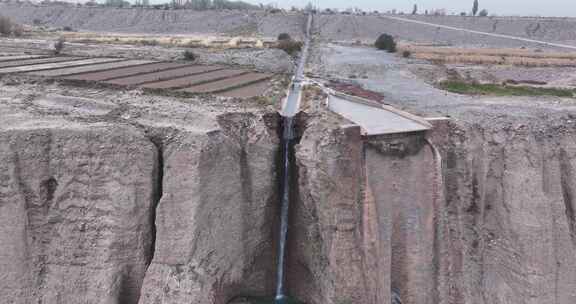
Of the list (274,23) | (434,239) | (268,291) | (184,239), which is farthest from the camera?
(274,23)

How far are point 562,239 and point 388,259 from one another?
7375 millimetres

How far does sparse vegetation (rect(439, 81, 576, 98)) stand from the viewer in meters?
26.0

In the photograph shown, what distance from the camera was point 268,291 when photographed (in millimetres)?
19453

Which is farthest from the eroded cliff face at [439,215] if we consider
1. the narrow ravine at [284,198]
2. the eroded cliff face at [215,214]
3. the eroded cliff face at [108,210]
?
the eroded cliff face at [108,210]

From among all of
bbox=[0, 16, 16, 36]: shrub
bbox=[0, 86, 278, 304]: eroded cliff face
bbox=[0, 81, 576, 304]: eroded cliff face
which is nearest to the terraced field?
bbox=[0, 81, 576, 304]: eroded cliff face

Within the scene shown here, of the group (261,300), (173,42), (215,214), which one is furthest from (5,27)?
(261,300)

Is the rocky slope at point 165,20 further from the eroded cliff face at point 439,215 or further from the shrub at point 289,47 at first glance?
the eroded cliff face at point 439,215

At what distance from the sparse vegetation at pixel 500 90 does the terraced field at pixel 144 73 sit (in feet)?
35.9

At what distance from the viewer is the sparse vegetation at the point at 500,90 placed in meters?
26.0

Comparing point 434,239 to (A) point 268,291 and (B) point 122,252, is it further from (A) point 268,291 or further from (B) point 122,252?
(B) point 122,252

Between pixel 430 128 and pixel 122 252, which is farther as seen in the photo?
pixel 430 128

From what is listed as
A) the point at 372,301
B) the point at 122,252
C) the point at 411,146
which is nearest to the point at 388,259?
the point at 372,301

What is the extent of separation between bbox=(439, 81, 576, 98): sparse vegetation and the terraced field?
35.9 ft

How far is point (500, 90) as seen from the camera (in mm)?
26969
